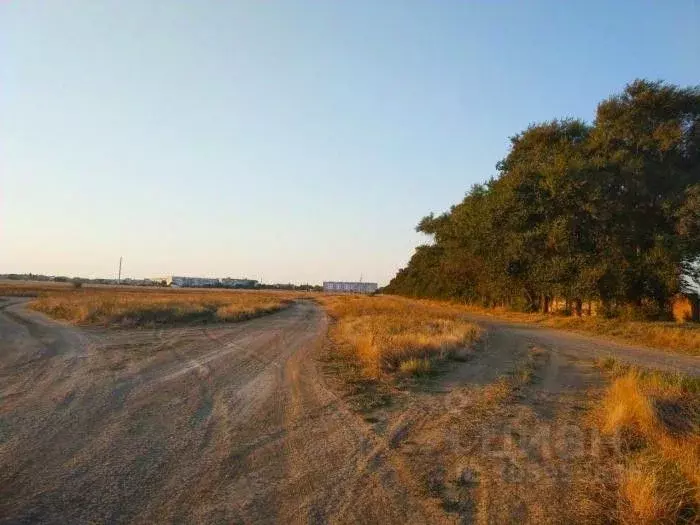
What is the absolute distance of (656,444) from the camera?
286 inches

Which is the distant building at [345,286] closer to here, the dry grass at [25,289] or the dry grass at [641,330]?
the dry grass at [25,289]

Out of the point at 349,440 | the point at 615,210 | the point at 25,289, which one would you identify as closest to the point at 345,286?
the point at 25,289

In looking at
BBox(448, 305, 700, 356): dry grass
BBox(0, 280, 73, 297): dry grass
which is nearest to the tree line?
BBox(448, 305, 700, 356): dry grass

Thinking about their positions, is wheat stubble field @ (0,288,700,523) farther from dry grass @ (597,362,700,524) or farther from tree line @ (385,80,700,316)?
tree line @ (385,80,700,316)

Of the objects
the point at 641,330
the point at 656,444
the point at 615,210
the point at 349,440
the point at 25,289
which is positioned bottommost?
the point at 349,440

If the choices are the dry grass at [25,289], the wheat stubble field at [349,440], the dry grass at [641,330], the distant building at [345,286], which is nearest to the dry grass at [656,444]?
the wheat stubble field at [349,440]

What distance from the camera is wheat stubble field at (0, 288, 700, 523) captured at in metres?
5.47

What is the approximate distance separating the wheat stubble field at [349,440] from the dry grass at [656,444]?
0.9 inches

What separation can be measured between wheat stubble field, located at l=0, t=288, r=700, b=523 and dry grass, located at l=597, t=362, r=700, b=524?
0.08ft

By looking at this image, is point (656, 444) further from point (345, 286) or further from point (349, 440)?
point (345, 286)

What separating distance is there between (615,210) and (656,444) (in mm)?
26620

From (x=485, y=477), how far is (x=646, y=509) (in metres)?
1.60

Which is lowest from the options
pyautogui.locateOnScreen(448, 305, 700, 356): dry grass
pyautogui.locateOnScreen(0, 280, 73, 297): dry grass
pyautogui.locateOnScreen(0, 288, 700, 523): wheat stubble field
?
pyautogui.locateOnScreen(0, 288, 700, 523): wheat stubble field

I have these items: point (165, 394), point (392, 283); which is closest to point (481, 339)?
point (165, 394)
